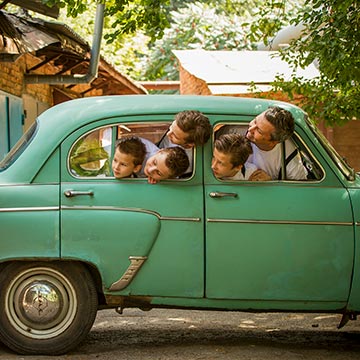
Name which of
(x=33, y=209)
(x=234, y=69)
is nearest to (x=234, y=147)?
(x=33, y=209)

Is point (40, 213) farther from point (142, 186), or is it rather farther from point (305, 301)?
point (305, 301)

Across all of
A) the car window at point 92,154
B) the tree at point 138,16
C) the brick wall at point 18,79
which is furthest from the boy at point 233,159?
the brick wall at point 18,79

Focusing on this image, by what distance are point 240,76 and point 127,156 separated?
12.8 m

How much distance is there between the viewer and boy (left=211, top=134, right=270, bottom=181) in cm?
632

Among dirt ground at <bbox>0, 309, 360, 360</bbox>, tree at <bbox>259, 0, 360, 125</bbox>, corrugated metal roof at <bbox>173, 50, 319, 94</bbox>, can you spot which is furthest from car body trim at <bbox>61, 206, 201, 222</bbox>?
corrugated metal roof at <bbox>173, 50, 319, 94</bbox>

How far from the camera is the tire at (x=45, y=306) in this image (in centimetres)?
642

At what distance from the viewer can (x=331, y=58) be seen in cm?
893

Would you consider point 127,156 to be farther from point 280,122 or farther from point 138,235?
point 280,122

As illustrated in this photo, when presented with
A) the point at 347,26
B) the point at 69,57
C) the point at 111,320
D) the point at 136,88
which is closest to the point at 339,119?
the point at 347,26

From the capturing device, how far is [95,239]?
20.7 ft

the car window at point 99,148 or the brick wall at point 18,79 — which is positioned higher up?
Answer: the brick wall at point 18,79

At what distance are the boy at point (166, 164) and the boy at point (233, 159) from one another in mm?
217

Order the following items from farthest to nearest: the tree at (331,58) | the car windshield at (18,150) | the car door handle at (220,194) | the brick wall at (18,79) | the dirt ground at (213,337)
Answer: the brick wall at (18,79), the tree at (331,58), the car windshield at (18,150), the dirt ground at (213,337), the car door handle at (220,194)

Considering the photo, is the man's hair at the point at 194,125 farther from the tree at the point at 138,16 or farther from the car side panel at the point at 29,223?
the tree at the point at 138,16
